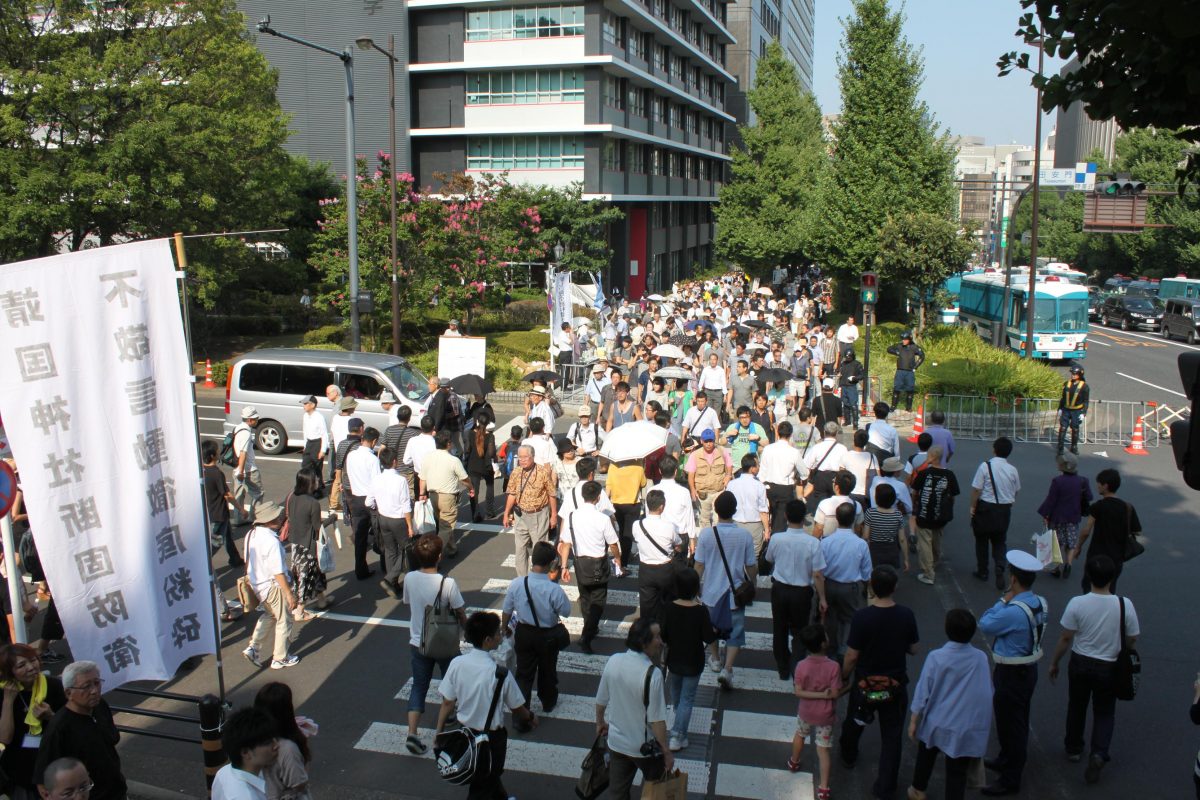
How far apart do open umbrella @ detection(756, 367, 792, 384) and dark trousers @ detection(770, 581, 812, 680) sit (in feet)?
25.4

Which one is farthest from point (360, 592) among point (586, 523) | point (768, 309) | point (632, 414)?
point (768, 309)

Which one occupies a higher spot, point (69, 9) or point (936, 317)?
point (69, 9)

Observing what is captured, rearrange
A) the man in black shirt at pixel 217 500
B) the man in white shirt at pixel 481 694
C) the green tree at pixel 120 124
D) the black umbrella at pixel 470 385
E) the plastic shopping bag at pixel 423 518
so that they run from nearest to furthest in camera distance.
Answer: the man in white shirt at pixel 481 694 < the plastic shopping bag at pixel 423 518 < the man in black shirt at pixel 217 500 < the black umbrella at pixel 470 385 < the green tree at pixel 120 124

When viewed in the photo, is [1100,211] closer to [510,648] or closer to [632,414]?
[632,414]

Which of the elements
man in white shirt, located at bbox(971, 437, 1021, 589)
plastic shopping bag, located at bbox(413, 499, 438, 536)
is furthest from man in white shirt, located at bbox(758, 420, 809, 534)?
plastic shopping bag, located at bbox(413, 499, 438, 536)

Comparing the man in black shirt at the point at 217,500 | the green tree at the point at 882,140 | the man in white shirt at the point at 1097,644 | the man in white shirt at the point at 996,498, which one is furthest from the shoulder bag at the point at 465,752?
the green tree at the point at 882,140

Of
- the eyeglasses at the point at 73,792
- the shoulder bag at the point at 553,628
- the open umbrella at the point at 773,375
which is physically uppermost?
the open umbrella at the point at 773,375

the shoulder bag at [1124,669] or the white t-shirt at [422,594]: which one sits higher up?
the white t-shirt at [422,594]

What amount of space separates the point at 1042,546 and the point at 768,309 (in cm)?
2591

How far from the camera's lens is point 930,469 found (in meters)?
10.3

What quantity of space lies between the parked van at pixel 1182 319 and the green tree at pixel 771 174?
17.3 m

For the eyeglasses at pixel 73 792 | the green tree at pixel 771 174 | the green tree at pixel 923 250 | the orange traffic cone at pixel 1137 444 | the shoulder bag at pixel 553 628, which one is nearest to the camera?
the eyeglasses at pixel 73 792

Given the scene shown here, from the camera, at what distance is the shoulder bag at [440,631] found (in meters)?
7.03

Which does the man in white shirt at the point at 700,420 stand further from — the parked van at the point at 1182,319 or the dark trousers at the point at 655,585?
the parked van at the point at 1182,319
